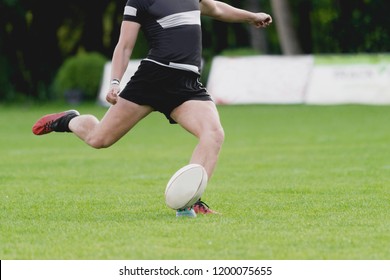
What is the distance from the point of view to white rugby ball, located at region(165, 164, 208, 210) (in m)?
8.98

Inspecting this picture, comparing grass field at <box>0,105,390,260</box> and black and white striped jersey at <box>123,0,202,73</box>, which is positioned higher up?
black and white striped jersey at <box>123,0,202,73</box>

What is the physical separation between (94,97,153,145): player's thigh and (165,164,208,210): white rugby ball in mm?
757

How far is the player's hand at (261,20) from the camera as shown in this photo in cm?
1016

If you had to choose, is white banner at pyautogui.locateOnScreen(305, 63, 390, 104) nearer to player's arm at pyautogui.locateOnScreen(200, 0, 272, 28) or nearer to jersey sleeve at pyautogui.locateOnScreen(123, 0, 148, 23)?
player's arm at pyautogui.locateOnScreen(200, 0, 272, 28)

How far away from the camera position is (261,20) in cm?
1019

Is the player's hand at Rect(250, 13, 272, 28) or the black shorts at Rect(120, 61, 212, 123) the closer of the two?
the black shorts at Rect(120, 61, 212, 123)

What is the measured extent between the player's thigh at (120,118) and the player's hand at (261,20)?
145 centimetres

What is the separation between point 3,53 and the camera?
4575 cm

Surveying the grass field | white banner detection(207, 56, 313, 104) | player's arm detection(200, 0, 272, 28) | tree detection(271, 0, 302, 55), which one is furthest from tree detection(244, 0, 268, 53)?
player's arm detection(200, 0, 272, 28)

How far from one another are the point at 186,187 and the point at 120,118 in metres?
0.96

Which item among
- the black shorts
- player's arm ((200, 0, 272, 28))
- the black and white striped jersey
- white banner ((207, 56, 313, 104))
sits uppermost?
the black and white striped jersey

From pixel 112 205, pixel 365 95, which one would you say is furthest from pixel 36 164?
pixel 365 95

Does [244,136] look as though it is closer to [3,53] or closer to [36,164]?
[36,164]

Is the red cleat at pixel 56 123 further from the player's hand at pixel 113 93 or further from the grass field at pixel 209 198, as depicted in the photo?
the player's hand at pixel 113 93
